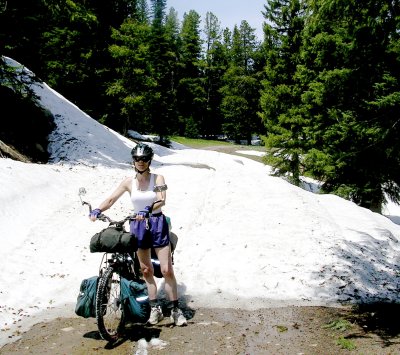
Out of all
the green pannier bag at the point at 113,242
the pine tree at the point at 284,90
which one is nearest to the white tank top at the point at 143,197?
the green pannier bag at the point at 113,242

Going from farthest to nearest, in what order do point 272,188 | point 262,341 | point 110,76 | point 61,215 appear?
point 110,76
point 272,188
point 61,215
point 262,341

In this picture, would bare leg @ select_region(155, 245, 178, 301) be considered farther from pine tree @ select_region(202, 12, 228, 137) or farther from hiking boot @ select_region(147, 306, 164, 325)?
pine tree @ select_region(202, 12, 228, 137)

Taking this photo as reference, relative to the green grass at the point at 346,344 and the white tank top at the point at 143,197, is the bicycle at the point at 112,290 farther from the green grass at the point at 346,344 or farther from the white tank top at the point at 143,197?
the green grass at the point at 346,344

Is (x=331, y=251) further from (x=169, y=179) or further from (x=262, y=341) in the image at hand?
(x=169, y=179)

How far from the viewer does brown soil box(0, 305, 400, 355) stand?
5.23m

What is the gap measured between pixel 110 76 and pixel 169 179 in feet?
69.5

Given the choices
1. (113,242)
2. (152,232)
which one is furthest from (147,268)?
(113,242)

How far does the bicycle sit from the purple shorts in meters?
0.18

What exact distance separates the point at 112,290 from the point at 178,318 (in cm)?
109

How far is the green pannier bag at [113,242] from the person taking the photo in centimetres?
516

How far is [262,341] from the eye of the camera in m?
5.49

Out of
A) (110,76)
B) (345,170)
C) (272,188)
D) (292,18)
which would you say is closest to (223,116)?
(110,76)

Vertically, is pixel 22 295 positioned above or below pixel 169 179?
below

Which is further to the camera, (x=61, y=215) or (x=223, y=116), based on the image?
(x=223, y=116)
